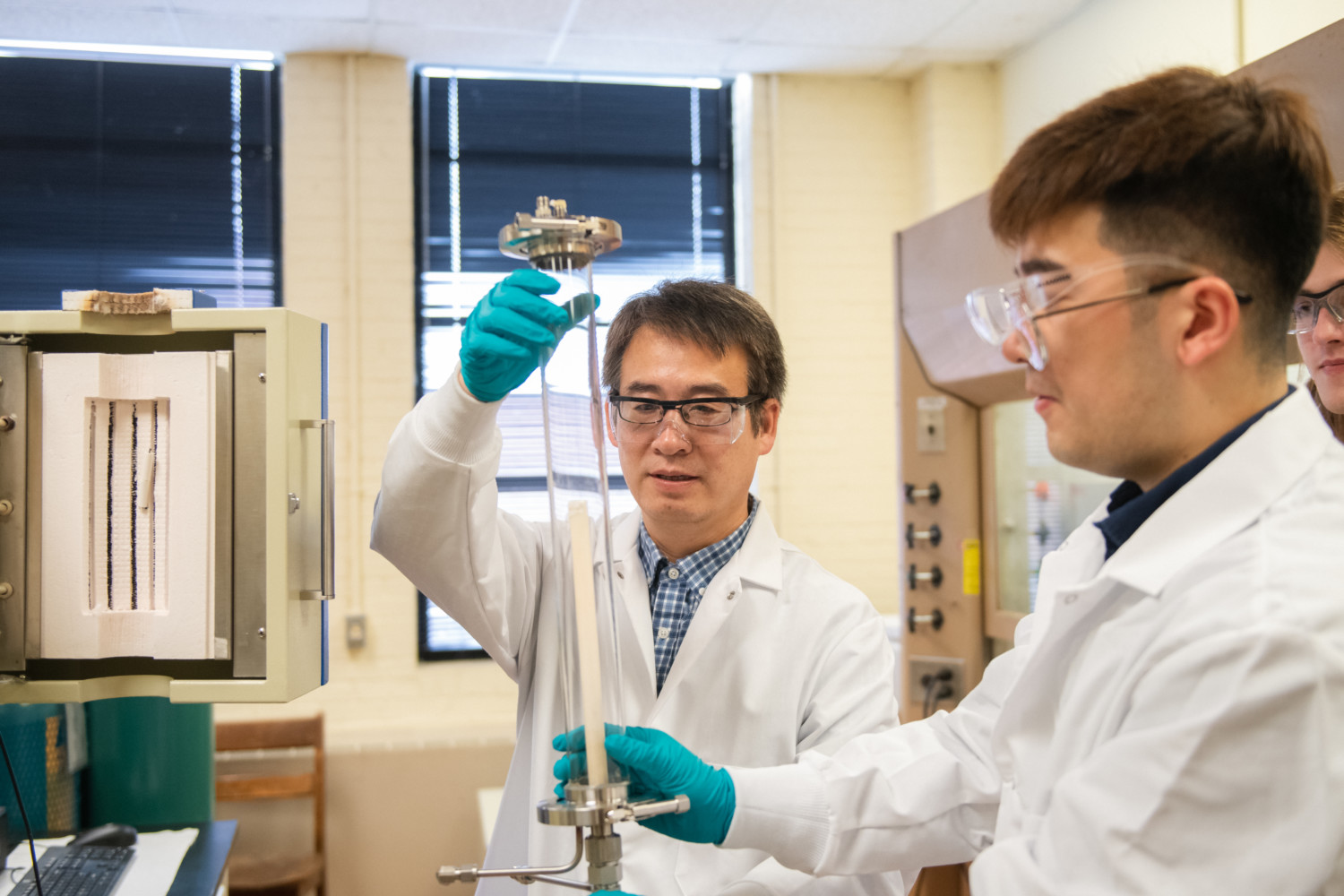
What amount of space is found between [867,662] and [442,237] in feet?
9.93

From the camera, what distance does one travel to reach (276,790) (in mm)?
3316

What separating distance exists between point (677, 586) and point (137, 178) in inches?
129

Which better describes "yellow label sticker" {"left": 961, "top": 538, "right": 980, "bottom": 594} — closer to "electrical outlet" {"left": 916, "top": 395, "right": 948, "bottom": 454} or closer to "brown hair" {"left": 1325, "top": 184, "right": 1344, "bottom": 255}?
"electrical outlet" {"left": 916, "top": 395, "right": 948, "bottom": 454}

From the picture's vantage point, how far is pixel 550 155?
13.1 feet

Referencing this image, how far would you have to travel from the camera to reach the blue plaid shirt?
53.5 inches

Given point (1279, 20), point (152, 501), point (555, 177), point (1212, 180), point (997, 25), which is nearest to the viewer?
point (1212, 180)

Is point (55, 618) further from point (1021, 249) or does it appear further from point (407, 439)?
point (1021, 249)

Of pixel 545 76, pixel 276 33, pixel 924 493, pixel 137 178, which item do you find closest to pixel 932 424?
pixel 924 493

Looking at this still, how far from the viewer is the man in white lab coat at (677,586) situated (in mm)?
1197

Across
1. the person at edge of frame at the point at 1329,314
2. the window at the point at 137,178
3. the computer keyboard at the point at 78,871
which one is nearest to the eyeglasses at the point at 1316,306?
the person at edge of frame at the point at 1329,314

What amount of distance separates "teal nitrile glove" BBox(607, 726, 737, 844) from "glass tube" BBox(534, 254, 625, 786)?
0.03 metres

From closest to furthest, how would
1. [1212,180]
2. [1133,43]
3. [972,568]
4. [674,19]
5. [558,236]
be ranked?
[1212,180] < [558,236] < [972,568] < [1133,43] < [674,19]

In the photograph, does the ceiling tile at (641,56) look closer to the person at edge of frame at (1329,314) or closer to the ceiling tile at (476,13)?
the ceiling tile at (476,13)

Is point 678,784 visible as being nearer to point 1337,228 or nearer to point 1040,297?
point 1040,297
